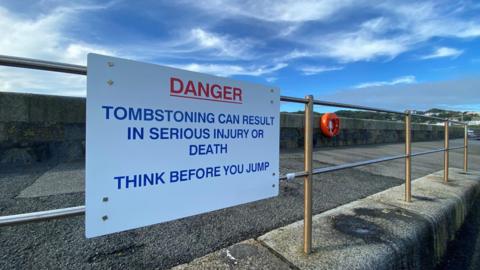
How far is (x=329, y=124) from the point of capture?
7.52 m

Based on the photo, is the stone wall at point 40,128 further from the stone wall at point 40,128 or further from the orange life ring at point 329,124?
the orange life ring at point 329,124

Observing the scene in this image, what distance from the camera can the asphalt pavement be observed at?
1656 mm

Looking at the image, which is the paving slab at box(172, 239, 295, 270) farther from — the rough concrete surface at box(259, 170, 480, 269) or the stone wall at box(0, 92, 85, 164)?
the stone wall at box(0, 92, 85, 164)

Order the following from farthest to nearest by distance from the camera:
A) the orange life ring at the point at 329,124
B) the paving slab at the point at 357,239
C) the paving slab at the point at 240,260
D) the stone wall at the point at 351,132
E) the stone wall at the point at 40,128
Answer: the orange life ring at the point at 329,124 → the stone wall at the point at 351,132 → the stone wall at the point at 40,128 → the paving slab at the point at 357,239 → the paving slab at the point at 240,260

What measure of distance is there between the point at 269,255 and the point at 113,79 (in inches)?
53.7

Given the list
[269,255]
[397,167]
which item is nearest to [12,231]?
[269,255]

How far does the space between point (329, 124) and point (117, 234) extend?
666 cm

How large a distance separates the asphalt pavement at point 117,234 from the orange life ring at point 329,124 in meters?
3.89

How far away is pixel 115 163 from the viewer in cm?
104

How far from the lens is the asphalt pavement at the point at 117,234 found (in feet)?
5.43

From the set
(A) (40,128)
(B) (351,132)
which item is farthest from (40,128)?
(B) (351,132)

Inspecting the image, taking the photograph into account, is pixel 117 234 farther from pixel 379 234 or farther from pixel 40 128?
pixel 40 128

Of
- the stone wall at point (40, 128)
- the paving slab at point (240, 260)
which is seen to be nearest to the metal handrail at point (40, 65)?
the paving slab at point (240, 260)

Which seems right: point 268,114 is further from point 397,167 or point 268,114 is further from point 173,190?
point 397,167
